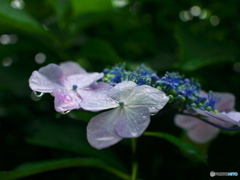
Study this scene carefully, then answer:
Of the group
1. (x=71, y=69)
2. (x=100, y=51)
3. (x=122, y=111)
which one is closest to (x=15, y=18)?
(x=71, y=69)

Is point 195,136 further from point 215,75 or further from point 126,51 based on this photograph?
point 126,51

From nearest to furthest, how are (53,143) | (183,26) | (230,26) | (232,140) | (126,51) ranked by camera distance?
(232,140) < (53,143) < (183,26) < (230,26) < (126,51)

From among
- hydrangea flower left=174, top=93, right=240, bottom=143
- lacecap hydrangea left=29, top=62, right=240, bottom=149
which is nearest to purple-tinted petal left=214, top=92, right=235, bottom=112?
hydrangea flower left=174, top=93, right=240, bottom=143

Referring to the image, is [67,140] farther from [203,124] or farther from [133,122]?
[133,122]

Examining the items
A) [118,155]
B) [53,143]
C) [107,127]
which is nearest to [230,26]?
[118,155]

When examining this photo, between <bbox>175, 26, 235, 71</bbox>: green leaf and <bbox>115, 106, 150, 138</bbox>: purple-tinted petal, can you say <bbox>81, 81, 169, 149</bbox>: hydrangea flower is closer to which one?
<bbox>115, 106, 150, 138</bbox>: purple-tinted petal

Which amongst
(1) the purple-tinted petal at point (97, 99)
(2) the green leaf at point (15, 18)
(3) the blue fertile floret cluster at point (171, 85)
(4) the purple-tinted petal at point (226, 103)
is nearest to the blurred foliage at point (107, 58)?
(2) the green leaf at point (15, 18)

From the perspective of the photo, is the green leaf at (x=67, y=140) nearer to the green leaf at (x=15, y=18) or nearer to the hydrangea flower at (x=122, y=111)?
the green leaf at (x=15, y=18)
